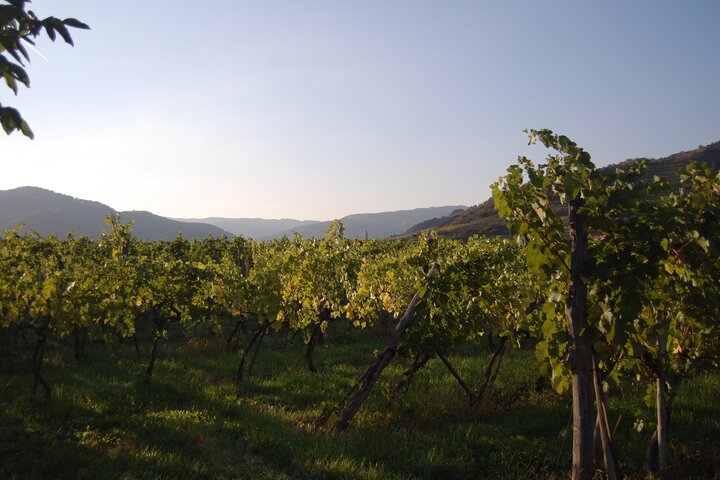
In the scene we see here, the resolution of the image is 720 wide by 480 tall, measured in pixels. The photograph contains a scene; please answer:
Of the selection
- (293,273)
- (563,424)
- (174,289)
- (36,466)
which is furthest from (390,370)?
(36,466)

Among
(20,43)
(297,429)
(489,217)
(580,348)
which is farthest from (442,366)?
(489,217)

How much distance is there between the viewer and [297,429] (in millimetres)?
7684

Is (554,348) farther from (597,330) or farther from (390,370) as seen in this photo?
(390,370)

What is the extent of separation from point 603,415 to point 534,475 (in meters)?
1.39

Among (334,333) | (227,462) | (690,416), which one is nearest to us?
(227,462)

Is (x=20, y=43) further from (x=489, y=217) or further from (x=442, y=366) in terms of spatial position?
Answer: (x=489, y=217)

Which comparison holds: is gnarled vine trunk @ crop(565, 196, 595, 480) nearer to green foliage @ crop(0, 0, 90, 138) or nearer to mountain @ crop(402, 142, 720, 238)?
green foliage @ crop(0, 0, 90, 138)

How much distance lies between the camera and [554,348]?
171 inches

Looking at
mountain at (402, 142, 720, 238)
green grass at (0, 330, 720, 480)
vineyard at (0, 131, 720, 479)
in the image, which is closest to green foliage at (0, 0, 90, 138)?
vineyard at (0, 131, 720, 479)

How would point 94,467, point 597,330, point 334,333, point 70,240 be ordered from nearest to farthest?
point 597,330
point 94,467
point 334,333
point 70,240

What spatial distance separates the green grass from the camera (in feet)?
19.4

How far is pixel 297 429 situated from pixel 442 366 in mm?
5448

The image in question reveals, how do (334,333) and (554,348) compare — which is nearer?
(554,348)

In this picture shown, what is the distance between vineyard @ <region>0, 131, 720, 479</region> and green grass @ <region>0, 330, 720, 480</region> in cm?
4
